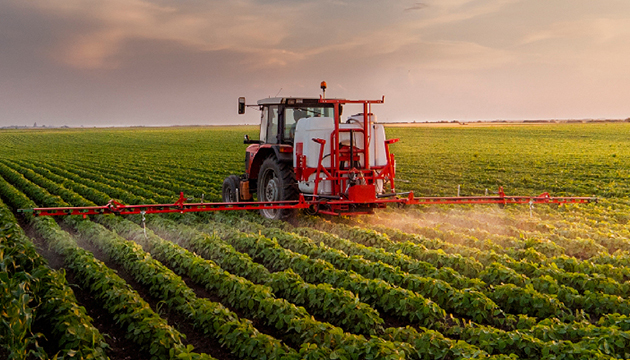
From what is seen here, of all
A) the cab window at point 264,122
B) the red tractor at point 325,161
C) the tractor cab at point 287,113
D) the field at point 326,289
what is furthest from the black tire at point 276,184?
the cab window at point 264,122

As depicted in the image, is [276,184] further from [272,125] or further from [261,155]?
[272,125]

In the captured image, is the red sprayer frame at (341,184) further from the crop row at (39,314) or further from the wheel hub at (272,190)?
the crop row at (39,314)

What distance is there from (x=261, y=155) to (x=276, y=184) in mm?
1234

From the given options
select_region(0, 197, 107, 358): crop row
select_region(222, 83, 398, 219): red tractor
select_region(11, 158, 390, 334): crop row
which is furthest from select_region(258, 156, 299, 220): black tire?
select_region(0, 197, 107, 358): crop row

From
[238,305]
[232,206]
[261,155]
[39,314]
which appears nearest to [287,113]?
[261,155]

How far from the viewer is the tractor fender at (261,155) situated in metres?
11.1

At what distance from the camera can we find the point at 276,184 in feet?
37.2

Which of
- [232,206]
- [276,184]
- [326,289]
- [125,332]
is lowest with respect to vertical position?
[125,332]

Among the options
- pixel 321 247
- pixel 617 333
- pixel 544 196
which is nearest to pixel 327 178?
pixel 321 247

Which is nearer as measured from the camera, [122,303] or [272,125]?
[122,303]

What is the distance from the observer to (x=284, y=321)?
20.0 ft

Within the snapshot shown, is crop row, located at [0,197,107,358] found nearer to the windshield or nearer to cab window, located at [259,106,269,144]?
the windshield

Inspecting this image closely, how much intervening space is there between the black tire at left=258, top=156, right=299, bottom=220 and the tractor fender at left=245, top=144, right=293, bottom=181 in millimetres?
168

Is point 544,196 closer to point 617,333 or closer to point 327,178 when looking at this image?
point 327,178
